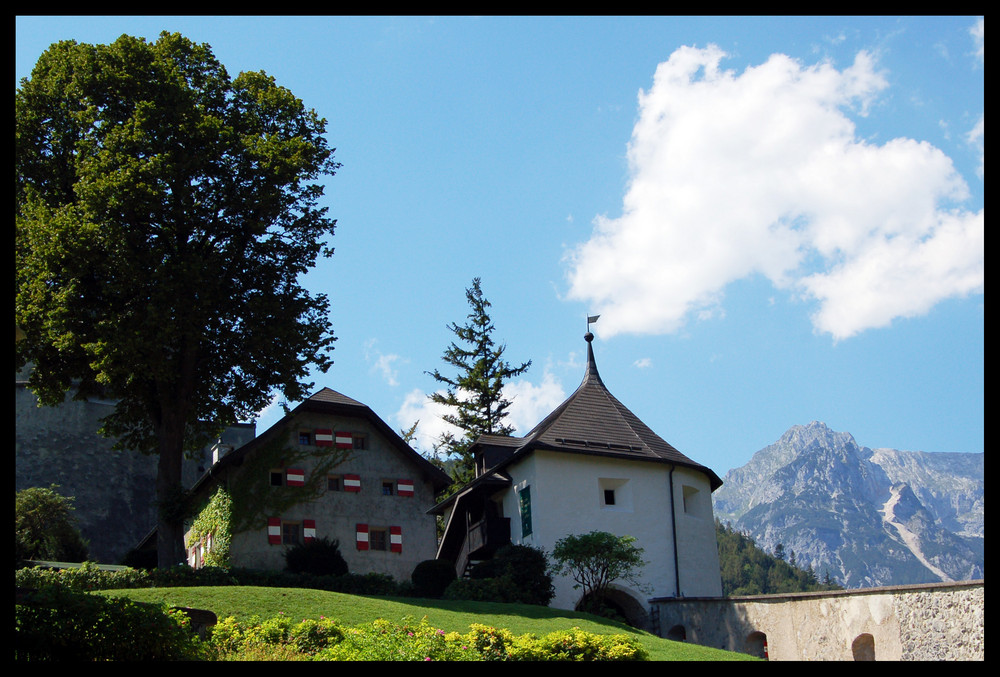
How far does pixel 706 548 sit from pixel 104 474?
2835 cm

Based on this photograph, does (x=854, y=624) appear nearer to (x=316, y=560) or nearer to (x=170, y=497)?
(x=316, y=560)

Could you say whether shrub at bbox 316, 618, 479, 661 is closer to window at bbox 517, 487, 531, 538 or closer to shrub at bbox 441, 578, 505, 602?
shrub at bbox 441, 578, 505, 602

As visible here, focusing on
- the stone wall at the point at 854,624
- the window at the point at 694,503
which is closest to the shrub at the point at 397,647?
the stone wall at the point at 854,624

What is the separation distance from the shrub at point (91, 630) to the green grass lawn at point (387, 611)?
7.47 m

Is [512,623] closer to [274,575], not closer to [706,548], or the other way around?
[274,575]

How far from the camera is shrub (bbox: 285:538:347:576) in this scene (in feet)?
105

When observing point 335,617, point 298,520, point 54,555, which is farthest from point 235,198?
point 54,555

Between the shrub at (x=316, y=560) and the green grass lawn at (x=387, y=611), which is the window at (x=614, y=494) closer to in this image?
the green grass lawn at (x=387, y=611)

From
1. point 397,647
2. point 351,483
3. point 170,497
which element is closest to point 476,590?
point 351,483

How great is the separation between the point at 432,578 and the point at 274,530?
20.0 feet

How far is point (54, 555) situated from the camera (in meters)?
39.6

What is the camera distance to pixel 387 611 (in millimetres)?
22562

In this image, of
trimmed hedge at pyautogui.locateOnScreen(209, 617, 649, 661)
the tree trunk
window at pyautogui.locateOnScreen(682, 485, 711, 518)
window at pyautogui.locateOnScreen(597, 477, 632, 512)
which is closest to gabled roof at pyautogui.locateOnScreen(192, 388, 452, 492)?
the tree trunk

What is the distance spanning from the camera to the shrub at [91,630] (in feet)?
37.3
